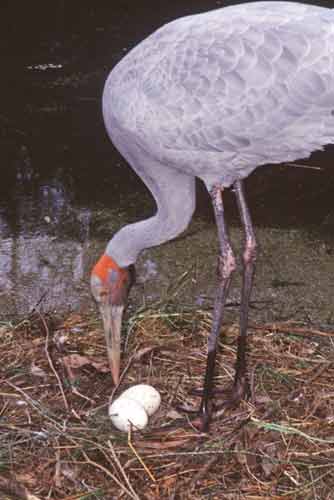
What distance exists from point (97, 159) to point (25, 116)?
1.07 metres

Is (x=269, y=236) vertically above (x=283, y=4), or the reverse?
(x=283, y=4)

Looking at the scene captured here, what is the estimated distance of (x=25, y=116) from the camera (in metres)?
6.71

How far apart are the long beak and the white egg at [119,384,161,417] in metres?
0.19

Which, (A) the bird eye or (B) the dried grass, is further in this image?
(A) the bird eye

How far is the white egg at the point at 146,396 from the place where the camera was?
138 inches

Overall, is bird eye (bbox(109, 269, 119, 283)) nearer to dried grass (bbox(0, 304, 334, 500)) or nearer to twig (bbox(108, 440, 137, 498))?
dried grass (bbox(0, 304, 334, 500))

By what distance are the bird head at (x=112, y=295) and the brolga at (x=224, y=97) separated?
0.46 m

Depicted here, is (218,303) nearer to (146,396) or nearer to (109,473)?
(146,396)

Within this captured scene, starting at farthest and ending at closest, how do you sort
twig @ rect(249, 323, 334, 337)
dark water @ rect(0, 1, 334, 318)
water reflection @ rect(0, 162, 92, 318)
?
dark water @ rect(0, 1, 334, 318)
water reflection @ rect(0, 162, 92, 318)
twig @ rect(249, 323, 334, 337)

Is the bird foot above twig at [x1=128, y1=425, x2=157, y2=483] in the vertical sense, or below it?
below

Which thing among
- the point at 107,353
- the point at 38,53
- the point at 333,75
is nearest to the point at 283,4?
the point at 333,75

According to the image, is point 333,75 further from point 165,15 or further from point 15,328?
point 165,15

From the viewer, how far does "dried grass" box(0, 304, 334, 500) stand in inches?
125

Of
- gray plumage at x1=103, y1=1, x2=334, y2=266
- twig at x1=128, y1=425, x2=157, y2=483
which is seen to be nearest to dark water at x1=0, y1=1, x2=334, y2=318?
twig at x1=128, y1=425, x2=157, y2=483
